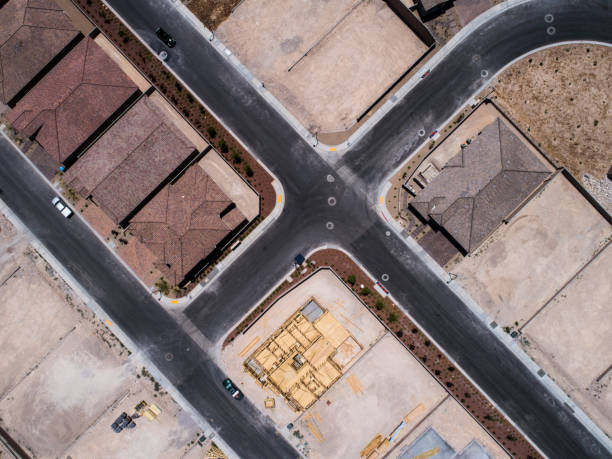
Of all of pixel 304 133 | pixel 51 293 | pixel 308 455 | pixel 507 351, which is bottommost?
pixel 507 351

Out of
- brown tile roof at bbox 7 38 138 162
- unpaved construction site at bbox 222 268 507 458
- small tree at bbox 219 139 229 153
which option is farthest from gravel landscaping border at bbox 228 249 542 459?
brown tile roof at bbox 7 38 138 162

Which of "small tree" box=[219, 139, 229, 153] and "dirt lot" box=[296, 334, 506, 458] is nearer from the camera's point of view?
"dirt lot" box=[296, 334, 506, 458]

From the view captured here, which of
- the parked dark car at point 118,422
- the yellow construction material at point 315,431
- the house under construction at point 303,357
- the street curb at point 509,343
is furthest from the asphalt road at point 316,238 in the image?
the parked dark car at point 118,422

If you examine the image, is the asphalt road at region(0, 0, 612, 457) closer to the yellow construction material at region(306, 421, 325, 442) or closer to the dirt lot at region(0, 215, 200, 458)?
the dirt lot at region(0, 215, 200, 458)

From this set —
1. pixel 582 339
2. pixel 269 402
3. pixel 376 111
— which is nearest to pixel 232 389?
pixel 269 402

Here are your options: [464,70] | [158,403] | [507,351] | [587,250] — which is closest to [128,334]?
[158,403]

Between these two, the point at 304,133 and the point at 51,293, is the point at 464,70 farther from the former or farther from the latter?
the point at 51,293

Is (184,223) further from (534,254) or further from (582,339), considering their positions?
(582,339)
